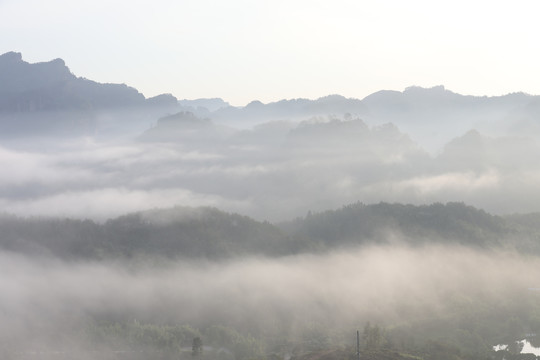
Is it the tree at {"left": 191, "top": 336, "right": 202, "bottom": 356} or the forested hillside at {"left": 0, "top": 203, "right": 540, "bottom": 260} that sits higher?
the forested hillside at {"left": 0, "top": 203, "right": 540, "bottom": 260}

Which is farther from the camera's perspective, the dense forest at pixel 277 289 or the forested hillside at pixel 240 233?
the forested hillside at pixel 240 233

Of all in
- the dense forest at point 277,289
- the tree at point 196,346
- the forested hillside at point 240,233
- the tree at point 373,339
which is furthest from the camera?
the forested hillside at point 240,233

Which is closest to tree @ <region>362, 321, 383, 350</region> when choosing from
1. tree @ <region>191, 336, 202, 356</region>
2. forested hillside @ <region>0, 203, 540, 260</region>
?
tree @ <region>191, 336, 202, 356</region>

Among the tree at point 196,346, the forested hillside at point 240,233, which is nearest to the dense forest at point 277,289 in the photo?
the tree at point 196,346

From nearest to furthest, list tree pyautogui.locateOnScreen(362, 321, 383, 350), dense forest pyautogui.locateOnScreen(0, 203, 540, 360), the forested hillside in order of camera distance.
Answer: tree pyautogui.locateOnScreen(362, 321, 383, 350)
dense forest pyautogui.locateOnScreen(0, 203, 540, 360)
the forested hillside

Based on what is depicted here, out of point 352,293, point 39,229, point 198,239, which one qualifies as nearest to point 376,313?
point 352,293

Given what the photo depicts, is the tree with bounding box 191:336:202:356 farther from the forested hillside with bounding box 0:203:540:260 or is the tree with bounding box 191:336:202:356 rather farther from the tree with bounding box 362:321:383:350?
the forested hillside with bounding box 0:203:540:260

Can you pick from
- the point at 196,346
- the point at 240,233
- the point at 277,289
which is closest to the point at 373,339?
the point at 196,346

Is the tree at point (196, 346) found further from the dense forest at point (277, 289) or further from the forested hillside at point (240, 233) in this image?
the forested hillside at point (240, 233)

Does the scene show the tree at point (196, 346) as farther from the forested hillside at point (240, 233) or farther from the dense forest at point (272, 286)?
the forested hillside at point (240, 233)

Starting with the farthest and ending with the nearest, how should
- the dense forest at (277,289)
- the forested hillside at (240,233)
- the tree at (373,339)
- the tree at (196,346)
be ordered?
the forested hillside at (240,233) → the dense forest at (277,289) → the tree at (196,346) → the tree at (373,339)

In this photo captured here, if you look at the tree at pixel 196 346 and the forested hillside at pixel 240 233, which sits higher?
the forested hillside at pixel 240 233

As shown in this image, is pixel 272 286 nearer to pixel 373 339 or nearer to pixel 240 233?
pixel 240 233

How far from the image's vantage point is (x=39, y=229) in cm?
16875
